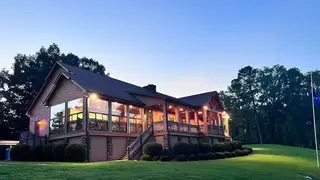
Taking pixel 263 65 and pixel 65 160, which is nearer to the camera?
pixel 65 160

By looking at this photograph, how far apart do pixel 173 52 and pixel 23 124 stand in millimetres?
24018

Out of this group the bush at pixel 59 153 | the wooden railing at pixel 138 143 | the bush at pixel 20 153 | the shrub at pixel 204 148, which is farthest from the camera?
the shrub at pixel 204 148

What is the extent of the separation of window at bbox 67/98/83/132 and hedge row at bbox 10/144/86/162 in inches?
87.5

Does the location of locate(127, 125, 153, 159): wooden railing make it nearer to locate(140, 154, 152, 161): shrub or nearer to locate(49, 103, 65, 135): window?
locate(140, 154, 152, 161): shrub

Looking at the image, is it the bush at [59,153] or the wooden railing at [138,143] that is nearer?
the bush at [59,153]

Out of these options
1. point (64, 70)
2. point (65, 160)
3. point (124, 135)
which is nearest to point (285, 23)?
point (124, 135)

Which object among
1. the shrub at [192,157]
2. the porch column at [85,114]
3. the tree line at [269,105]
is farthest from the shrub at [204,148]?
the tree line at [269,105]

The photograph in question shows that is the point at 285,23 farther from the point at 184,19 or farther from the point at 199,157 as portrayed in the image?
the point at 199,157

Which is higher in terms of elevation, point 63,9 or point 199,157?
point 63,9

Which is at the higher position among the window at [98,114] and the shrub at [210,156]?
the window at [98,114]

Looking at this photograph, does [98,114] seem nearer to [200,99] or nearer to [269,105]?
[200,99]

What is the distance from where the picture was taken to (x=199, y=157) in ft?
72.5

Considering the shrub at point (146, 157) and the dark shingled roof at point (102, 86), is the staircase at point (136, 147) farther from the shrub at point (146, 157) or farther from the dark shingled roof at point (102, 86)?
the dark shingled roof at point (102, 86)

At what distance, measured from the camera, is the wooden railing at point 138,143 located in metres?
21.7
